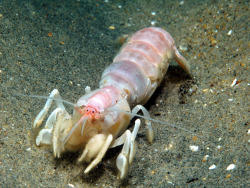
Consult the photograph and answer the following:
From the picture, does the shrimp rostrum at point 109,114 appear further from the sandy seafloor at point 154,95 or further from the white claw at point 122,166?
the sandy seafloor at point 154,95

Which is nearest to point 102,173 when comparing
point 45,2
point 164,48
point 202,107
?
point 202,107

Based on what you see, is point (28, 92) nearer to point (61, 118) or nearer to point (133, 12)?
point (61, 118)

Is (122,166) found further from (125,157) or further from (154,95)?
(154,95)

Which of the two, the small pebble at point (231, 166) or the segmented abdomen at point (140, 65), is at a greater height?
the segmented abdomen at point (140, 65)

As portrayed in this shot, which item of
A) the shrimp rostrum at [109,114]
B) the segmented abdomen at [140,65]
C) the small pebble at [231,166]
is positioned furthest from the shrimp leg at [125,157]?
the small pebble at [231,166]

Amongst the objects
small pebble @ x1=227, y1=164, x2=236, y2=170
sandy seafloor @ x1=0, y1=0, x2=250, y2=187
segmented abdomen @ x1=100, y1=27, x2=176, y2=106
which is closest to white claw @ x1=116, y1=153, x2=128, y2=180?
sandy seafloor @ x1=0, y1=0, x2=250, y2=187

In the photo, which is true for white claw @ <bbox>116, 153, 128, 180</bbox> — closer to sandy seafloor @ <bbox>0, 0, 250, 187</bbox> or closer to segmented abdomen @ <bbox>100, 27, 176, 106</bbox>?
sandy seafloor @ <bbox>0, 0, 250, 187</bbox>

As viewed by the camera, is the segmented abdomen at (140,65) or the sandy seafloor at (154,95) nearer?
the sandy seafloor at (154,95)

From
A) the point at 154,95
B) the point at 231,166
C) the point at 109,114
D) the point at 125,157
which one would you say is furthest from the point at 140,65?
the point at 231,166
